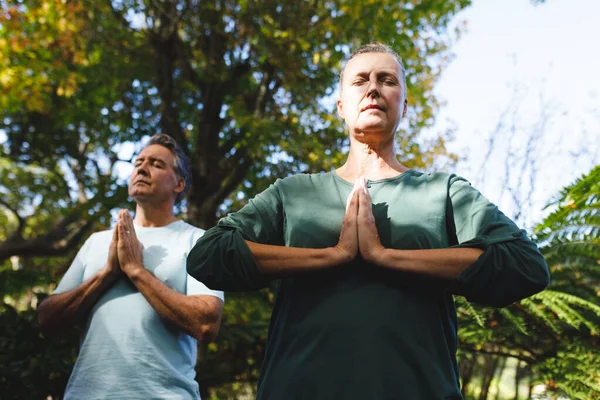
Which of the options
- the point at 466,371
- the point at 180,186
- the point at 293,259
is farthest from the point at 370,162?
the point at 466,371

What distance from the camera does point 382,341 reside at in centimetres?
134

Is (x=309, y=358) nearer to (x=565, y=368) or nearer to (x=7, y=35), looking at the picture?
(x=565, y=368)

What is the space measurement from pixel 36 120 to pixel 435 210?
13173 mm

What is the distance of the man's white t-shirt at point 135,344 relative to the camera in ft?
7.32

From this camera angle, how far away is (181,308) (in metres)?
2.34

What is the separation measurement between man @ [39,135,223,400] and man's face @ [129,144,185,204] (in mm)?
213

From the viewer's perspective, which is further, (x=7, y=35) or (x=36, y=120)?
(x=36, y=120)

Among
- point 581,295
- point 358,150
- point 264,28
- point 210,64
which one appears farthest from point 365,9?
point 358,150

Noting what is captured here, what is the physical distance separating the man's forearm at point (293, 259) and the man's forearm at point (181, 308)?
998 mm

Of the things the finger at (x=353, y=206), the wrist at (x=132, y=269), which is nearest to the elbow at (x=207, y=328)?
the wrist at (x=132, y=269)

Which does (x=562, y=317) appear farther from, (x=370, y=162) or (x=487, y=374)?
(x=370, y=162)

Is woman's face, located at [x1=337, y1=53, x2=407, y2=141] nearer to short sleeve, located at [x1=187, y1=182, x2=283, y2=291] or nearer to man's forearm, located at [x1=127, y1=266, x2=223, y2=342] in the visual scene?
short sleeve, located at [x1=187, y1=182, x2=283, y2=291]

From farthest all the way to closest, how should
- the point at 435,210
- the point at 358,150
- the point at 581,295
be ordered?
the point at 581,295
the point at 358,150
the point at 435,210

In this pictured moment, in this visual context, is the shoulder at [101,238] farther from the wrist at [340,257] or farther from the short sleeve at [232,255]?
the wrist at [340,257]
